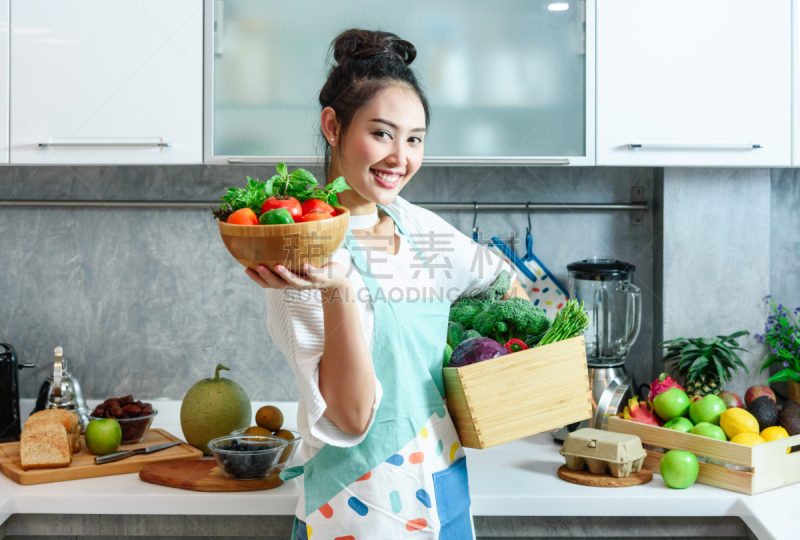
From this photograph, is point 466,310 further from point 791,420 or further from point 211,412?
point 791,420

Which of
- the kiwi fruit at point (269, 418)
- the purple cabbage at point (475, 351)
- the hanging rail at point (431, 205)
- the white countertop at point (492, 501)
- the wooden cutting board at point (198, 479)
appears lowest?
the white countertop at point (492, 501)

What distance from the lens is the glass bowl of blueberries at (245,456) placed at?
4.08ft

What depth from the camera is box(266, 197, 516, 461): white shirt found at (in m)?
0.84

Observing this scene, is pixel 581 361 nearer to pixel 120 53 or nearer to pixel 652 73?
pixel 652 73

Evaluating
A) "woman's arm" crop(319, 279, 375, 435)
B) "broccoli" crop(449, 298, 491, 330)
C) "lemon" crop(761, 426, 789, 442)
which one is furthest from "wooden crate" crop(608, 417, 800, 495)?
"woman's arm" crop(319, 279, 375, 435)

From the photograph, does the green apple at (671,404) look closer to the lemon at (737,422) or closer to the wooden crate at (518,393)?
the lemon at (737,422)

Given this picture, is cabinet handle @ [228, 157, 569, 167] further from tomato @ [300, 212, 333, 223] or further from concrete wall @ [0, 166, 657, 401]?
tomato @ [300, 212, 333, 223]

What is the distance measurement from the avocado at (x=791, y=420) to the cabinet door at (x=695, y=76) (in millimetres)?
560

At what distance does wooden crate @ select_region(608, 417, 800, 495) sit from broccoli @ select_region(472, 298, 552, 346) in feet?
1.52

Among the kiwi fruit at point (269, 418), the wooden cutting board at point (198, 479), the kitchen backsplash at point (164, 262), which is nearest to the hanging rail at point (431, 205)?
the kitchen backsplash at point (164, 262)

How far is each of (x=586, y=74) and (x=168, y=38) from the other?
0.96 m

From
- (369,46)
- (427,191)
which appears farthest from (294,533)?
(427,191)

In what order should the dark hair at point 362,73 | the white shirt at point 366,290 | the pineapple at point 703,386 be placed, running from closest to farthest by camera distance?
the white shirt at point 366,290 < the dark hair at point 362,73 < the pineapple at point 703,386

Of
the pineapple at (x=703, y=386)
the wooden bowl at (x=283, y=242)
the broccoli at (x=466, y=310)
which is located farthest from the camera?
the pineapple at (x=703, y=386)
